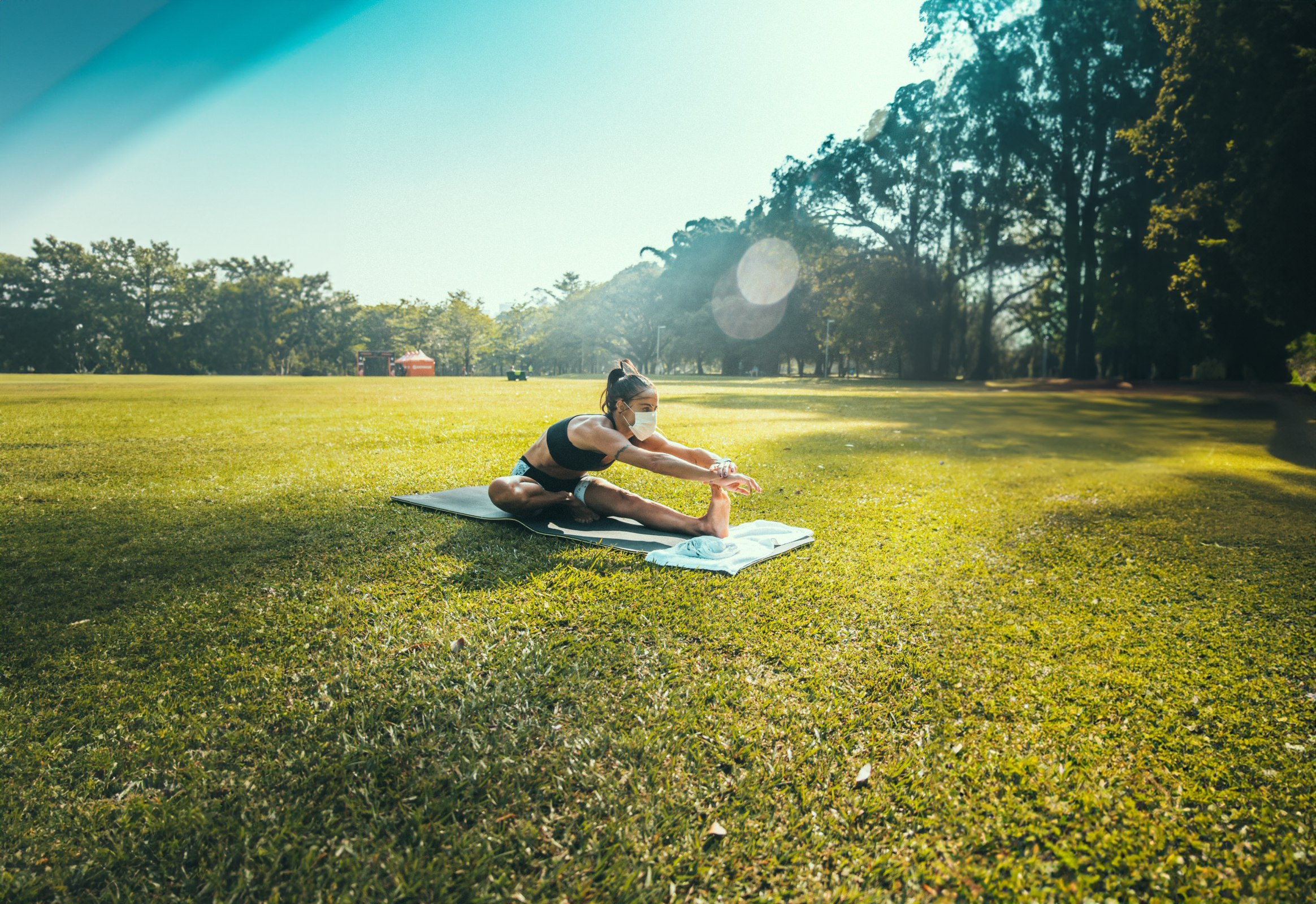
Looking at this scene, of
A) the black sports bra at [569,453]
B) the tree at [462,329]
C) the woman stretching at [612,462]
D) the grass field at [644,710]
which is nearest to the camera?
the grass field at [644,710]

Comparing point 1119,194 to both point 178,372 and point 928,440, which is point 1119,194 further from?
point 178,372

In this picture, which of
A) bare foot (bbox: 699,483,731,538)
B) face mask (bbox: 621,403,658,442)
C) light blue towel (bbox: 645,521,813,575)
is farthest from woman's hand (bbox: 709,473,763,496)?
face mask (bbox: 621,403,658,442)

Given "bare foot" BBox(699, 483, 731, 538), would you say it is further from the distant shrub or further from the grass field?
the distant shrub

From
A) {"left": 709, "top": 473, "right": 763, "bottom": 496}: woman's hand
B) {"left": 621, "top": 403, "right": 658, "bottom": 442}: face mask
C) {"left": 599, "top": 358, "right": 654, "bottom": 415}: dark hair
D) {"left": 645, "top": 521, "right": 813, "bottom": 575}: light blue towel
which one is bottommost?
{"left": 645, "top": 521, "right": 813, "bottom": 575}: light blue towel

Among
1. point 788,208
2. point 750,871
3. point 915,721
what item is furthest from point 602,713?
point 788,208

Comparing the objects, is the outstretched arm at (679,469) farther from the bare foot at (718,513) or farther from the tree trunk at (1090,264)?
the tree trunk at (1090,264)

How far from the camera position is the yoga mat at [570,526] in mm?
4547

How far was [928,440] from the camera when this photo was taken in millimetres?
11172

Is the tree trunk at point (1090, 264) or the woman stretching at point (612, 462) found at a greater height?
the tree trunk at point (1090, 264)

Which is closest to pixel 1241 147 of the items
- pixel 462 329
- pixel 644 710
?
pixel 644 710

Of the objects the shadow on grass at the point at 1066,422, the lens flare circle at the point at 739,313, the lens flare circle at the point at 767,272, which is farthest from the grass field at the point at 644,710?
the lens flare circle at the point at 739,313

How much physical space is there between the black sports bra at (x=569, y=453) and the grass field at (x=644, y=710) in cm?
65

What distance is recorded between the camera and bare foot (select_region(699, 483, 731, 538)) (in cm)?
454

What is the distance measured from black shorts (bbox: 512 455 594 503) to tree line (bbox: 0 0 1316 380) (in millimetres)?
17707
